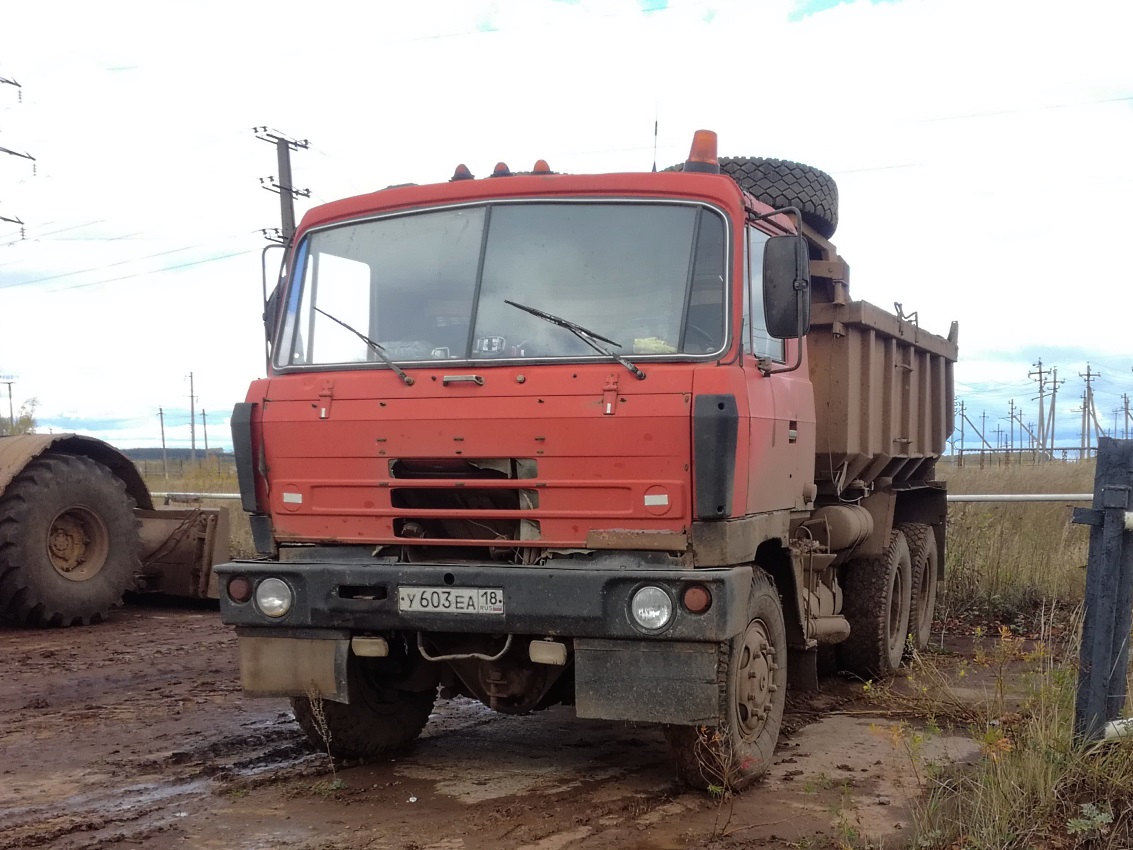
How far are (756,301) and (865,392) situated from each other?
7.76 feet

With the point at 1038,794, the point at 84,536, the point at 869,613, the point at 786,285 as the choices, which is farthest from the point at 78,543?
the point at 1038,794

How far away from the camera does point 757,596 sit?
5.22 metres

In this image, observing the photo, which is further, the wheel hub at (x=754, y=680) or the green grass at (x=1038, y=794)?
the wheel hub at (x=754, y=680)

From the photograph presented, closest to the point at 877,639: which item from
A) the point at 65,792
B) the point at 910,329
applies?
the point at 910,329

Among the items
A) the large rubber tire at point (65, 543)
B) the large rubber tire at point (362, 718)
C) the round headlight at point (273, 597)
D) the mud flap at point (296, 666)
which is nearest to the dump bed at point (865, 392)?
the large rubber tire at point (362, 718)

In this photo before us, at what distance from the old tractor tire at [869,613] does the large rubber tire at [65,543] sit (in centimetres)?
634

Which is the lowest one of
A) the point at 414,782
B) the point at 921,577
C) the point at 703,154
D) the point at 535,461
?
the point at 414,782

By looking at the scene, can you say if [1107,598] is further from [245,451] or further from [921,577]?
[921,577]

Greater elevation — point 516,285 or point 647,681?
point 516,285

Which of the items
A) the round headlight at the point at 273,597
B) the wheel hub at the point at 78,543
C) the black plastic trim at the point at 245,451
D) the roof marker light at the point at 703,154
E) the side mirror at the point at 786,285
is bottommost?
the wheel hub at the point at 78,543

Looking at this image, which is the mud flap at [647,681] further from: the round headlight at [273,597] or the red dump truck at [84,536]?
the red dump truck at [84,536]

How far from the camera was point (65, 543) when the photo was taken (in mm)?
10539

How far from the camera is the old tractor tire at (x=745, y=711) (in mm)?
4906

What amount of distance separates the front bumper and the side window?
3.34 ft
